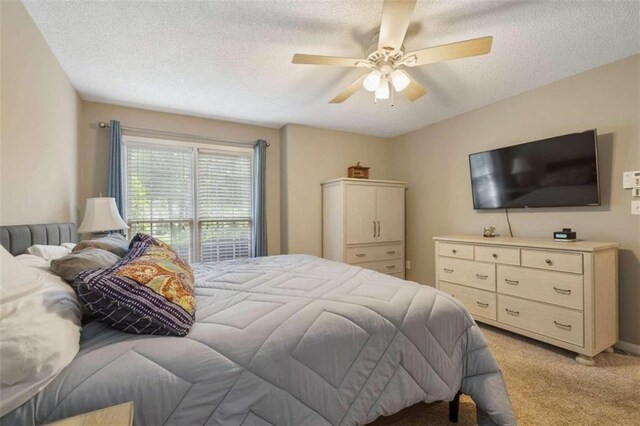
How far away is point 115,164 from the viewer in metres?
3.11

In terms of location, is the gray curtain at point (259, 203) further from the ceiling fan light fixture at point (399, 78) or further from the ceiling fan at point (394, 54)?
the ceiling fan light fixture at point (399, 78)

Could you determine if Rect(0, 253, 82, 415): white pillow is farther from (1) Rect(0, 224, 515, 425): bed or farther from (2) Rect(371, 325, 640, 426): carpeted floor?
(2) Rect(371, 325, 640, 426): carpeted floor

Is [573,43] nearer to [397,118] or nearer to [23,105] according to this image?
[397,118]

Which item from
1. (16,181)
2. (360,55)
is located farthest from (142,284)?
(360,55)

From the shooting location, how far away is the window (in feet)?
11.1

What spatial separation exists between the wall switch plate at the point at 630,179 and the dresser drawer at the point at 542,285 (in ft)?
2.95

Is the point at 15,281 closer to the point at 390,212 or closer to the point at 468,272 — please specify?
the point at 468,272

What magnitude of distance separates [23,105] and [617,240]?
4456mm

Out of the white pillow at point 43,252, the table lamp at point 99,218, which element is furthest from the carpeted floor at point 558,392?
the table lamp at point 99,218

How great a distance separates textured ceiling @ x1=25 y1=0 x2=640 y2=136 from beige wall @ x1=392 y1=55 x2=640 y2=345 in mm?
201

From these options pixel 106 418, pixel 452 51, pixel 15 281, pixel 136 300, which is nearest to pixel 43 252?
pixel 15 281

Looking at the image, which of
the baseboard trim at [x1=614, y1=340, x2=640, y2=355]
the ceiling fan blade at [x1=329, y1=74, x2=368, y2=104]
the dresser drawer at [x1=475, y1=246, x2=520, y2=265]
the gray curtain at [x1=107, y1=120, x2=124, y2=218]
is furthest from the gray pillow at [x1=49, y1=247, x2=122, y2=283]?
the baseboard trim at [x1=614, y1=340, x2=640, y2=355]

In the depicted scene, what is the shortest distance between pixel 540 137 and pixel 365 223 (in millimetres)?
2121

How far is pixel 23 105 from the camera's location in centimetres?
167
